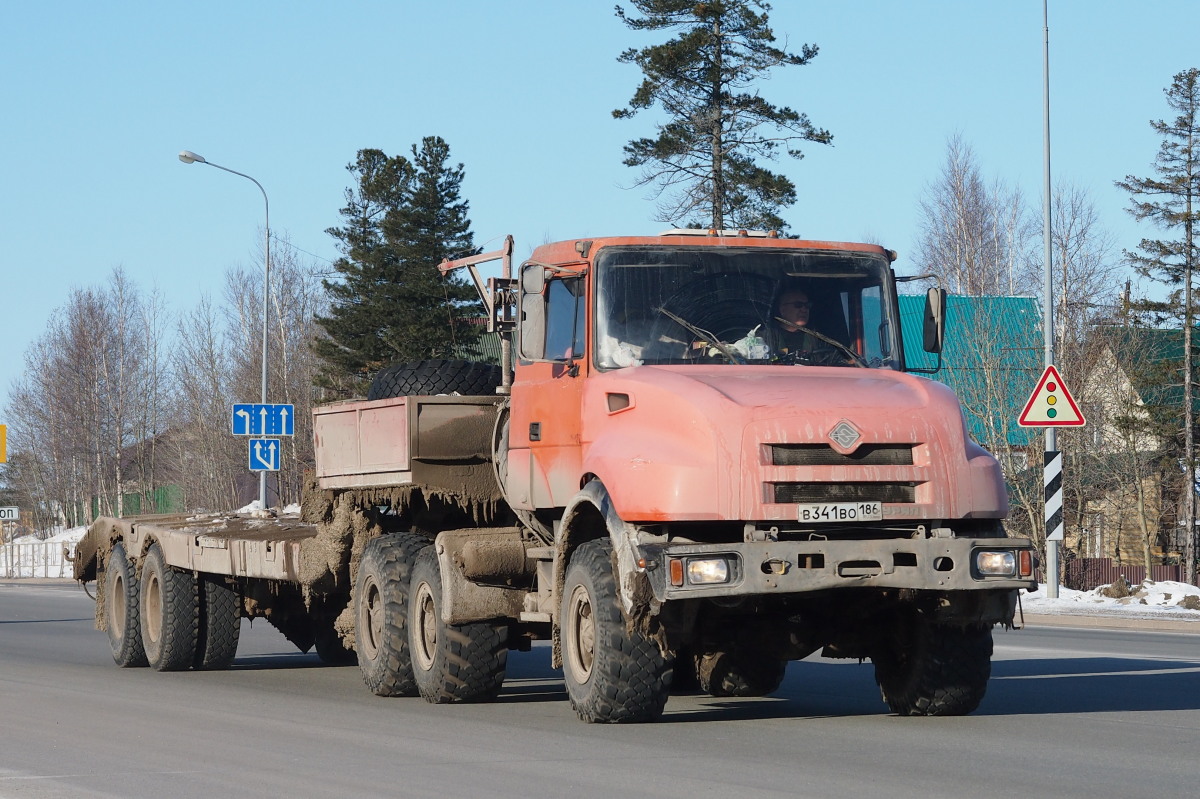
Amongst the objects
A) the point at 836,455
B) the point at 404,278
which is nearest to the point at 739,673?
the point at 836,455

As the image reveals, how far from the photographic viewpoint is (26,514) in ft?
326

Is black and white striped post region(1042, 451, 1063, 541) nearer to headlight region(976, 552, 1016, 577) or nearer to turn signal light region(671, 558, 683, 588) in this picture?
headlight region(976, 552, 1016, 577)

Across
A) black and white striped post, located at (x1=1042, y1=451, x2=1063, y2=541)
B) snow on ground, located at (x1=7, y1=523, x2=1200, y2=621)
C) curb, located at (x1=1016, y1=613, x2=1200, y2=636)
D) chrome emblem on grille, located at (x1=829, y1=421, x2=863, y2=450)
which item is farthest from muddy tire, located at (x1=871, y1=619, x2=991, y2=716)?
black and white striped post, located at (x1=1042, y1=451, x2=1063, y2=541)

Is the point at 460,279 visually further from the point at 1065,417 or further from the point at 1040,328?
the point at 1065,417

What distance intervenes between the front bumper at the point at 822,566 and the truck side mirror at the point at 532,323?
7.00 feet

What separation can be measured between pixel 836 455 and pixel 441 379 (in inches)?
165

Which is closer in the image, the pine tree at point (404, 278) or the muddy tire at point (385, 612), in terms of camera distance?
the muddy tire at point (385, 612)

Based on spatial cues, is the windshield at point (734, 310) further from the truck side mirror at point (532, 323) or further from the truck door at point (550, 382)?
the truck side mirror at point (532, 323)

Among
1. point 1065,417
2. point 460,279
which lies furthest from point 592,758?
point 460,279

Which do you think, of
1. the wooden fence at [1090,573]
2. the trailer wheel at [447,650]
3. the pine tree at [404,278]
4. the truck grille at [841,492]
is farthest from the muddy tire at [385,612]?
the pine tree at [404,278]

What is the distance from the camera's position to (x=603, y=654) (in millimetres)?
9852

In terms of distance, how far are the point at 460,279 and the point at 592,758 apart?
45535mm

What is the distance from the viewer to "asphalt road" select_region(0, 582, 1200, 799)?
26.3 ft

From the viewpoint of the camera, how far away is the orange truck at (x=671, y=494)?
9508 millimetres
